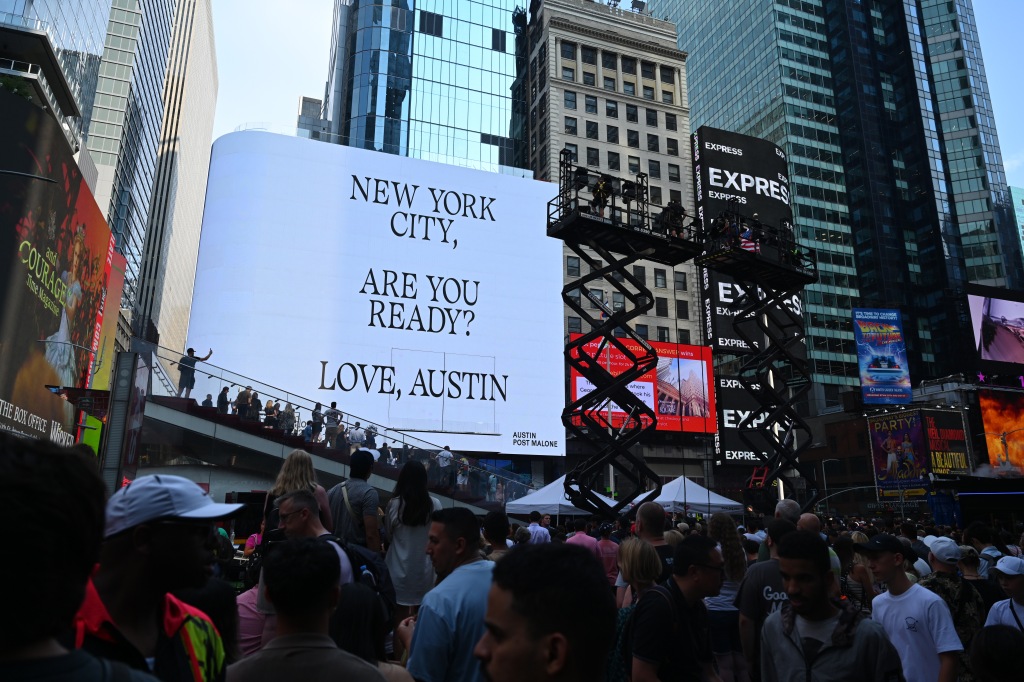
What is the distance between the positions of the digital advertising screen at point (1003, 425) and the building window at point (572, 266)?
103 feet

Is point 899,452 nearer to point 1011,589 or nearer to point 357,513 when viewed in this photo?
point 1011,589

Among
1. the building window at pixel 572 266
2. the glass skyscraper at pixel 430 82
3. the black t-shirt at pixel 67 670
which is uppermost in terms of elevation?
the glass skyscraper at pixel 430 82

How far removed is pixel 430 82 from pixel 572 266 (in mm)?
19029

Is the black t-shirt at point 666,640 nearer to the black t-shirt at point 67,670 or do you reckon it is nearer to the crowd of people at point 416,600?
the crowd of people at point 416,600

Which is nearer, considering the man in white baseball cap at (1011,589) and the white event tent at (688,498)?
the man in white baseball cap at (1011,589)

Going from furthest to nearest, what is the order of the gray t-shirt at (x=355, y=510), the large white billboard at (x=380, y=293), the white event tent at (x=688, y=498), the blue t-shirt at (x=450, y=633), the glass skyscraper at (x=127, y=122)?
the glass skyscraper at (x=127, y=122) < the large white billboard at (x=380, y=293) < the white event tent at (x=688, y=498) < the gray t-shirt at (x=355, y=510) < the blue t-shirt at (x=450, y=633)

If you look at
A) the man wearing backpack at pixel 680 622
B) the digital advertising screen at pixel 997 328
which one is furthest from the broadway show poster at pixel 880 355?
the man wearing backpack at pixel 680 622

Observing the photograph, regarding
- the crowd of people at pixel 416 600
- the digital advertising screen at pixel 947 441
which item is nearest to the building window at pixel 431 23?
the digital advertising screen at pixel 947 441

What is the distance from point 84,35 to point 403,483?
45.8 meters

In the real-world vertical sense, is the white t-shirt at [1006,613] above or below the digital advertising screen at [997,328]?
below

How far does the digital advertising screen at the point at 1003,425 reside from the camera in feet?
169

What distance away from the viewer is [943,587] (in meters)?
6.05

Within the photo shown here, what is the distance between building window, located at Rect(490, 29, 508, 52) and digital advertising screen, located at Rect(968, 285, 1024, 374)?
4132 centimetres

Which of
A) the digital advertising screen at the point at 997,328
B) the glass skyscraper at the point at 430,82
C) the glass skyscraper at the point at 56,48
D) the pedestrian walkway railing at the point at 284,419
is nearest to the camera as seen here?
the pedestrian walkway railing at the point at 284,419
